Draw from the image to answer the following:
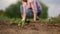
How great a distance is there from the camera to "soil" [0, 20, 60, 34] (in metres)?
2.55

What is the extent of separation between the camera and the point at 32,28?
2566 millimetres

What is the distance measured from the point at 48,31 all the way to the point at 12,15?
736 millimetres

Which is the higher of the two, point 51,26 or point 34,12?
point 34,12

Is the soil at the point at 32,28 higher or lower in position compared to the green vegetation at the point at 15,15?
lower

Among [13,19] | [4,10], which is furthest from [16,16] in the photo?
[4,10]

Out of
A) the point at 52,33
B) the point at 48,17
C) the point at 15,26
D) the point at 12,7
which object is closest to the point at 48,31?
the point at 52,33

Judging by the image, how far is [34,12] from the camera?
2.62 meters

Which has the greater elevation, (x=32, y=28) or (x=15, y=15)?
(x=15, y=15)

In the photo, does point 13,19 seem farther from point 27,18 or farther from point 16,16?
point 27,18

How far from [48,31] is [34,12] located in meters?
0.44

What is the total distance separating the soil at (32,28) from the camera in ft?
8.37

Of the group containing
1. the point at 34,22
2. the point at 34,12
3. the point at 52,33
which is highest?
the point at 34,12

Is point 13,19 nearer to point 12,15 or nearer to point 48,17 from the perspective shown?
point 12,15

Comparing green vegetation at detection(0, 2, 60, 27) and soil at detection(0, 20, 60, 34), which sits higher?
green vegetation at detection(0, 2, 60, 27)
